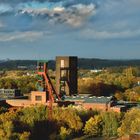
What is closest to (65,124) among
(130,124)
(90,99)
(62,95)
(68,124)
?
(68,124)

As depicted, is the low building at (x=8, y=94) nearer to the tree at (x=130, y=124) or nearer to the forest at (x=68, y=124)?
the forest at (x=68, y=124)

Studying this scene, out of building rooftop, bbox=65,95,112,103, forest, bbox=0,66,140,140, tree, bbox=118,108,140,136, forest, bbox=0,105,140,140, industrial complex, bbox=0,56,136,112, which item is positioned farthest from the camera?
building rooftop, bbox=65,95,112,103

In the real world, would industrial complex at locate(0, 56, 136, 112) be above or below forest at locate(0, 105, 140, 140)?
above

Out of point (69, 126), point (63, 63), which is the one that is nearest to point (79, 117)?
point (69, 126)

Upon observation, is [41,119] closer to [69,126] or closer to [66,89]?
[69,126]

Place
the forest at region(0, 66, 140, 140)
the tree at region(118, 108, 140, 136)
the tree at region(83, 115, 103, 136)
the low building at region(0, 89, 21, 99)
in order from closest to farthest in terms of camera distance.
Answer: 1. the tree at region(118, 108, 140, 136)
2. the forest at region(0, 66, 140, 140)
3. the tree at region(83, 115, 103, 136)
4. the low building at region(0, 89, 21, 99)

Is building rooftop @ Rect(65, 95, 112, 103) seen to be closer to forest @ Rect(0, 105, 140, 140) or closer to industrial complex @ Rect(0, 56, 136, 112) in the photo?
industrial complex @ Rect(0, 56, 136, 112)

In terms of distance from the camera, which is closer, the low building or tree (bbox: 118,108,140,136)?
tree (bbox: 118,108,140,136)

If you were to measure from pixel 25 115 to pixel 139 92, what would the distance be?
125 feet

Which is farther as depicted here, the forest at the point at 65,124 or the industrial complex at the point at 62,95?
the industrial complex at the point at 62,95

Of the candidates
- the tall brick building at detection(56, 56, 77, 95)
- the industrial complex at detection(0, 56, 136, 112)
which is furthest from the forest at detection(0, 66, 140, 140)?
the tall brick building at detection(56, 56, 77, 95)

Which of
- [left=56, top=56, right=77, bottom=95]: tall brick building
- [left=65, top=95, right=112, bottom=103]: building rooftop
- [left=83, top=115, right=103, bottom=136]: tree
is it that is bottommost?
[left=83, top=115, right=103, bottom=136]: tree

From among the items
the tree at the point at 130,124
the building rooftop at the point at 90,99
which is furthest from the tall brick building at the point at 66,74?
the tree at the point at 130,124

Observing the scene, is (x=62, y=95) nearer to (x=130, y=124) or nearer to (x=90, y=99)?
(x=90, y=99)
